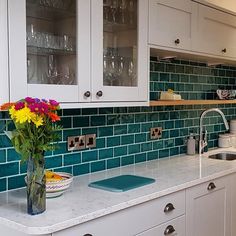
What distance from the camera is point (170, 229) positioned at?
2.08 m

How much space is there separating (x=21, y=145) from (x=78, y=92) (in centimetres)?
46

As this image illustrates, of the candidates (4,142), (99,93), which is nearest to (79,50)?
(99,93)

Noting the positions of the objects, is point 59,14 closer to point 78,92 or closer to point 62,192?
point 78,92

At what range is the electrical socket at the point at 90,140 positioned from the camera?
7.76 ft

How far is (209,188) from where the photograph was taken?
2.39m

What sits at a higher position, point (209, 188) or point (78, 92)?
point (78, 92)

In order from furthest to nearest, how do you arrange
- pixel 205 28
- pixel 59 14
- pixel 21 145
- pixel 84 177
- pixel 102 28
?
pixel 205 28 < pixel 84 177 < pixel 102 28 < pixel 59 14 < pixel 21 145

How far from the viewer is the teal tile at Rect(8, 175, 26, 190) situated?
197 centimetres

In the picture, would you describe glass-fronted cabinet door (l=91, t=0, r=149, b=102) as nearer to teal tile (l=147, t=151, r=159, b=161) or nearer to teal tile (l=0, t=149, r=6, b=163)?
teal tile (l=0, t=149, r=6, b=163)

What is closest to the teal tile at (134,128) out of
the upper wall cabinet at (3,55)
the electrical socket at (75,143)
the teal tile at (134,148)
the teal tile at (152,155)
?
the teal tile at (134,148)

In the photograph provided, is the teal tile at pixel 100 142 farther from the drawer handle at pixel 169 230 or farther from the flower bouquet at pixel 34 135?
the flower bouquet at pixel 34 135

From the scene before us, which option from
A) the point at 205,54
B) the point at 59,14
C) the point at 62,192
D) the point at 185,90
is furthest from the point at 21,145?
the point at 185,90

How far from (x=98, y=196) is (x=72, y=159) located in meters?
0.47

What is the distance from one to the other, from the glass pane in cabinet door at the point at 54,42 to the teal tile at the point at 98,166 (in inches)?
29.2
